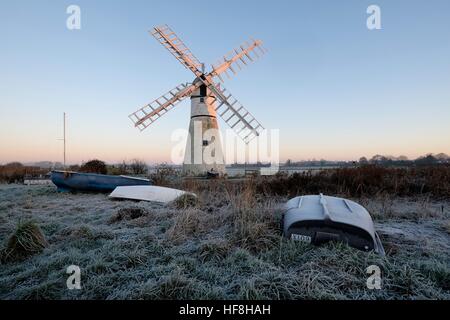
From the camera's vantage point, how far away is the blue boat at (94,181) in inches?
375

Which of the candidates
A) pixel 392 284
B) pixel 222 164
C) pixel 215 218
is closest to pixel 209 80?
pixel 222 164

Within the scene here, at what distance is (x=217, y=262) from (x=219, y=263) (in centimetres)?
3

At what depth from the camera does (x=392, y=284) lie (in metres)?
2.66

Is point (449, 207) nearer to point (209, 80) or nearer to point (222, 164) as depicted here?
point (222, 164)

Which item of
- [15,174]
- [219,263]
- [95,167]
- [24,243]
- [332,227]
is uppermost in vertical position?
[95,167]

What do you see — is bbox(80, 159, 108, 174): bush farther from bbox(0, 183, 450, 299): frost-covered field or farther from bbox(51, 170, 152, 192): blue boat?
bbox(0, 183, 450, 299): frost-covered field

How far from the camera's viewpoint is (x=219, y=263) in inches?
125

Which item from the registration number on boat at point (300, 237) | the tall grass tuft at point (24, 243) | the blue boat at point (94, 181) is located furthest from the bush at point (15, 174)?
the registration number on boat at point (300, 237)

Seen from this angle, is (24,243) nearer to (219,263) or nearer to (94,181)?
(219,263)

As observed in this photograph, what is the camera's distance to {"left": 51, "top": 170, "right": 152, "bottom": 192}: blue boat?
9.52m

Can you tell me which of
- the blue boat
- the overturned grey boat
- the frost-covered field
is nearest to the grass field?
the frost-covered field

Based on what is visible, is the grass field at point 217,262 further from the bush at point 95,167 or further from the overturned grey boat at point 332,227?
the bush at point 95,167

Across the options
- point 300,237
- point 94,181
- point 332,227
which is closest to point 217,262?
point 300,237
